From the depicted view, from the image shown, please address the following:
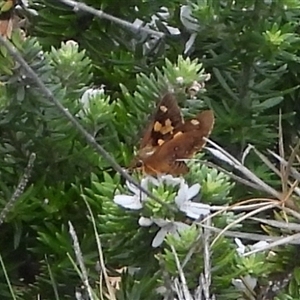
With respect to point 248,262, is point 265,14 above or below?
above

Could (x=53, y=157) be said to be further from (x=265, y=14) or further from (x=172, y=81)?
(x=265, y=14)

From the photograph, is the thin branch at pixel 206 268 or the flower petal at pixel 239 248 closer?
the thin branch at pixel 206 268

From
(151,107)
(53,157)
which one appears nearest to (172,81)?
(151,107)

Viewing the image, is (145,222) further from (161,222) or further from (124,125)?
(124,125)

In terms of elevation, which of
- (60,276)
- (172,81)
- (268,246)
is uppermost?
(172,81)

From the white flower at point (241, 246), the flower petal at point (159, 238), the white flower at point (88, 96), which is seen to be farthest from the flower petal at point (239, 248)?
the white flower at point (88, 96)

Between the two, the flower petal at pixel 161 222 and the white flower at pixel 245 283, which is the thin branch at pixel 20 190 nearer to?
the flower petal at pixel 161 222
